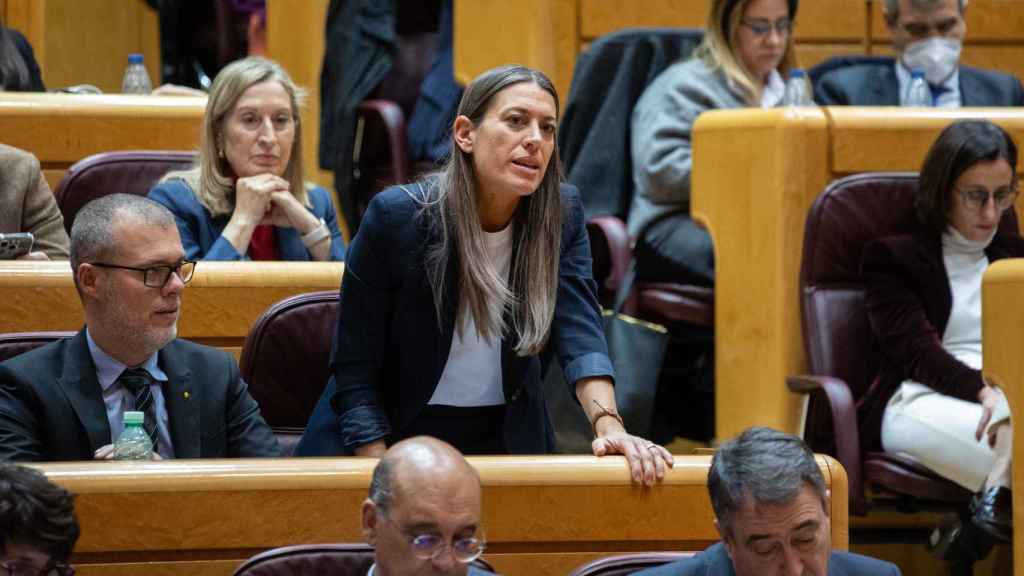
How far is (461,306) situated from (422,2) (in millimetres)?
2744

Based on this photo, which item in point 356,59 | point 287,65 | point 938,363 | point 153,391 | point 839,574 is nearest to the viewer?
point 839,574

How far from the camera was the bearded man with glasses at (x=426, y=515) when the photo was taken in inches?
75.0

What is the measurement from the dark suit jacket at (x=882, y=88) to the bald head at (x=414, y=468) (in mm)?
2384

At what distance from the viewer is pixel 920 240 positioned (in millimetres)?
3379

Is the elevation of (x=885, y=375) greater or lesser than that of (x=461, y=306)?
lesser

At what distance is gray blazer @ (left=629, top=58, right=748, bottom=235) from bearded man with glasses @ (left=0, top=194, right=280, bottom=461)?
1.63 metres

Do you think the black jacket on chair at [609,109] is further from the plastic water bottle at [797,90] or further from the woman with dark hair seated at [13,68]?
the woman with dark hair seated at [13,68]

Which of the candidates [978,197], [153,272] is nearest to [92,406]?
[153,272]

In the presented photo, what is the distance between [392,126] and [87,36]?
4.31ft

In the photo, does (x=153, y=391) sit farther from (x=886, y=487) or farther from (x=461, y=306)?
(x=886, y=487)

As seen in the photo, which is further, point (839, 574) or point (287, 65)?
point (287, 65)

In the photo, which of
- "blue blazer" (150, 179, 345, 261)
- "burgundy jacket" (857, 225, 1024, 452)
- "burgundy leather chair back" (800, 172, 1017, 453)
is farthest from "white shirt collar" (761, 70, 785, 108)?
"blue blazer" (150, 179, 345, 261)

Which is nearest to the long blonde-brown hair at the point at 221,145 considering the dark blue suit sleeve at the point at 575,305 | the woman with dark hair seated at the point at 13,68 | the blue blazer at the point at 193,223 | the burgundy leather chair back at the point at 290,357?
the blue blazer at the point at 193,223

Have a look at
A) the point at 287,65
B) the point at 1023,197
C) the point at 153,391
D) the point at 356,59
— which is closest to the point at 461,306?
the point at 153,391
